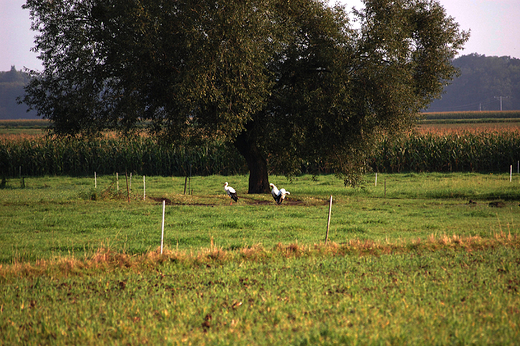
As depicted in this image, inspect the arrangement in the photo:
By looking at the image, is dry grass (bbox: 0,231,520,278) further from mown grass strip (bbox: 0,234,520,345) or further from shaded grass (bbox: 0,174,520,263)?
shaded grass (bbox: 0,174,520,263)

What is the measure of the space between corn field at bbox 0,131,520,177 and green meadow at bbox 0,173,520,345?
21062mm

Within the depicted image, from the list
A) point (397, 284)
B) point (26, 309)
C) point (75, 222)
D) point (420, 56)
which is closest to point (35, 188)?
point (75, 222)

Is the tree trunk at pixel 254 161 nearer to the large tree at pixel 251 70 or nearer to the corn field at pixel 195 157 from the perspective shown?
the large tree at pixel 251 70

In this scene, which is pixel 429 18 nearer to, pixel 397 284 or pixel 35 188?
pixel 397 284

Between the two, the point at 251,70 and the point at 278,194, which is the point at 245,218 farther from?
the point at 251,70

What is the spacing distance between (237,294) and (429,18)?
65.9 feet

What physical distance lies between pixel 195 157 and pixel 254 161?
48.9 ft

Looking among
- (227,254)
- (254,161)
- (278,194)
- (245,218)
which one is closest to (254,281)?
(227,254)

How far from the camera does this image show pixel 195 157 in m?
39.2

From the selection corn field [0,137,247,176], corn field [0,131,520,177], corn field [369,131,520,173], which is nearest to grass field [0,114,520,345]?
corn field [369,131,520,173]

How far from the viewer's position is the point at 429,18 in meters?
23.2

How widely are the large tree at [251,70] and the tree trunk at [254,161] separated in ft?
2.80

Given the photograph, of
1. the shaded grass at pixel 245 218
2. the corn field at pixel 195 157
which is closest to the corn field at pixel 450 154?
the corn field at pixel 195 157

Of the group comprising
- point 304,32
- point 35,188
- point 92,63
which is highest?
point 304,32
